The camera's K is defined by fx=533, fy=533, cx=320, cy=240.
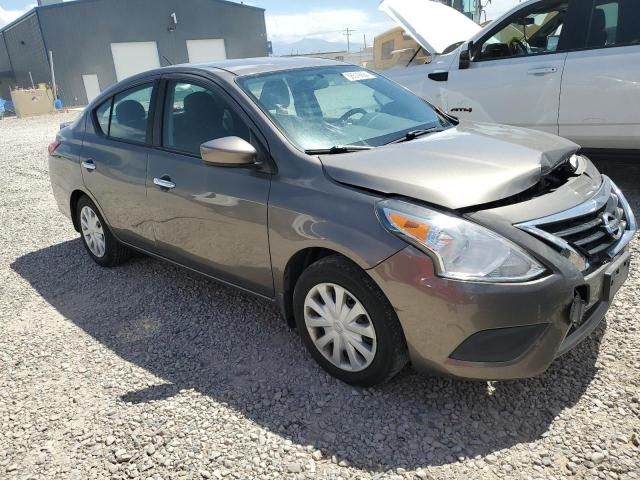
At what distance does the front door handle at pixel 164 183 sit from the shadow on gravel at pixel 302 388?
895 mm

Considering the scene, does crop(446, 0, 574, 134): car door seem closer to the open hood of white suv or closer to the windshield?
the open hood of white suv

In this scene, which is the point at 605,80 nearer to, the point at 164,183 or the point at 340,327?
the point at 340,327

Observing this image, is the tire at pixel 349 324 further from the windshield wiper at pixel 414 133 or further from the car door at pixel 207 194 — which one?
the windshield wiper at pixel 414 133

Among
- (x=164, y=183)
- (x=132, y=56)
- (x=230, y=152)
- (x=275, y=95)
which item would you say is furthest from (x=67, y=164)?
(x=132, y=56)

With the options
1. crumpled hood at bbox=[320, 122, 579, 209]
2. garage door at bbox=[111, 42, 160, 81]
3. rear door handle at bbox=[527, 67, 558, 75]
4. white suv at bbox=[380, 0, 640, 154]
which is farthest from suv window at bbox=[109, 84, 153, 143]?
garage door at bbox=[111, 42, 160, 81]

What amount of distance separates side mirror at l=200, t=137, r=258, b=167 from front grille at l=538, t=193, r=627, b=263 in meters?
1.48

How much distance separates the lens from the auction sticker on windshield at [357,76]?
3744 millimetres

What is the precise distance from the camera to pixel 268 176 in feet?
9.42

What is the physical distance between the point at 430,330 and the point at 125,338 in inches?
82.7

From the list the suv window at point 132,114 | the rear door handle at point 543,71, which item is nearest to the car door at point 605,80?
the rear door handle at point 543,71

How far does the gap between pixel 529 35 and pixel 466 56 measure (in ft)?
2.14

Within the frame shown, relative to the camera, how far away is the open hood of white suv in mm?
6562

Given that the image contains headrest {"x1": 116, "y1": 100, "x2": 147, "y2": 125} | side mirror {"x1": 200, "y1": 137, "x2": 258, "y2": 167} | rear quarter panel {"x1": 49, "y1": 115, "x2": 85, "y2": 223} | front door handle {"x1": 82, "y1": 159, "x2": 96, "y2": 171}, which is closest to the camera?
side mirror {"x1": 200, "y1": 137, "x2": 258, "y2": 167}

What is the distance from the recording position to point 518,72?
5414 mm
